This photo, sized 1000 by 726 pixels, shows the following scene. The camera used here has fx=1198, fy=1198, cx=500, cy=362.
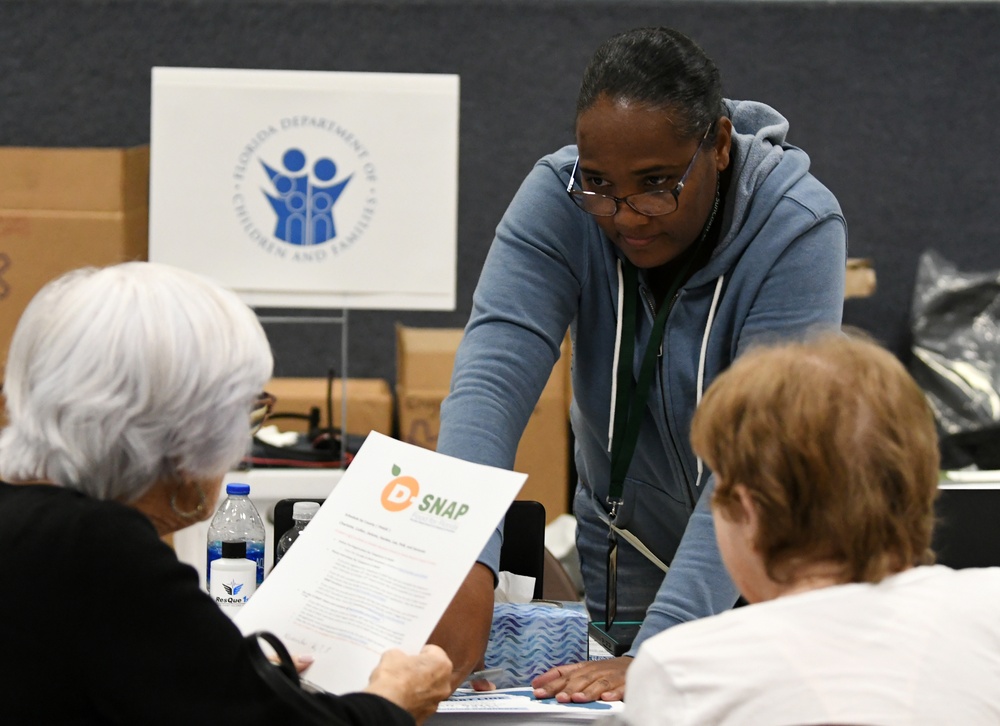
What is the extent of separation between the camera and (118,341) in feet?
3.14

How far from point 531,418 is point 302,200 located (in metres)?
0.92

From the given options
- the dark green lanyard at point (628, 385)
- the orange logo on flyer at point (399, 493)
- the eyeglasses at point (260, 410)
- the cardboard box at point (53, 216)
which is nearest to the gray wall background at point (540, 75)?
the cardboard box at point (53, 216)

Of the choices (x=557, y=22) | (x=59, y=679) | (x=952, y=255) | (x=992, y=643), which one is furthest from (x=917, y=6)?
(x=59, y=679)

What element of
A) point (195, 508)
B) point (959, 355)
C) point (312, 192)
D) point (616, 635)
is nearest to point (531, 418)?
point (312, 192)

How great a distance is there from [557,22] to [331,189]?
3.43ft

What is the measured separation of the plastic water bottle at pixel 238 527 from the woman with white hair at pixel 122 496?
0.45m

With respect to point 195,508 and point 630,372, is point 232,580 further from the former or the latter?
point 630,372

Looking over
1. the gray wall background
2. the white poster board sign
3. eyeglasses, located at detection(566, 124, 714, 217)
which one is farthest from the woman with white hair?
the gray wall background

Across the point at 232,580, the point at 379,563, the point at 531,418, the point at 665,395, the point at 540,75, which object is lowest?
the point at 531,418

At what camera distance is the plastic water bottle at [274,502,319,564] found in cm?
141

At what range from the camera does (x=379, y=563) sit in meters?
1.11

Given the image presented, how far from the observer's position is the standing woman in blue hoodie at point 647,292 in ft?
4.49

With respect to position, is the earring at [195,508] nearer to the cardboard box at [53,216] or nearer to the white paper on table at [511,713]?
the white paper on table at [511,713]

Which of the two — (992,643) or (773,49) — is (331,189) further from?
(992,643)
